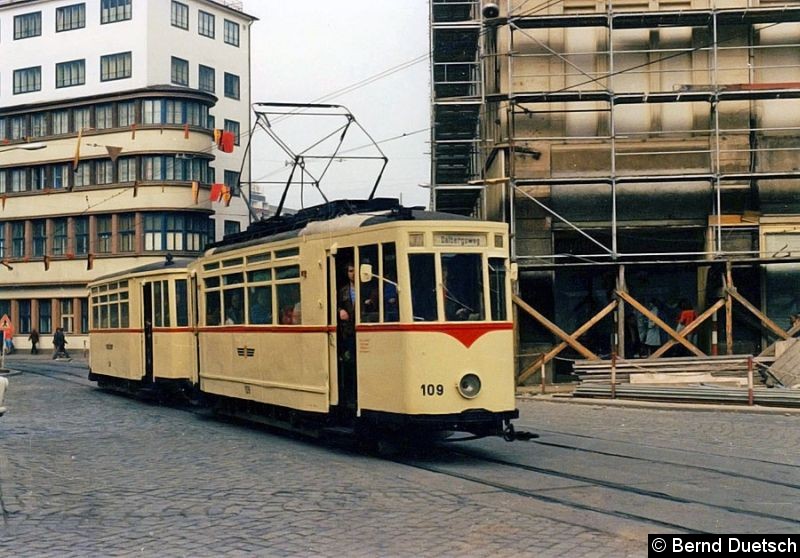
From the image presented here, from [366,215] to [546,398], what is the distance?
10172 millimetres

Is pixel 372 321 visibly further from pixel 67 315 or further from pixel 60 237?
pixel 60 237

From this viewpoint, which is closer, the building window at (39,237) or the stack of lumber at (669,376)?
the stack of lumber at (669,376)

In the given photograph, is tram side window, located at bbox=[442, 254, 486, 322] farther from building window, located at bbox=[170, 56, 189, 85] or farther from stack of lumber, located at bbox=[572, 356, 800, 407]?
building window, located at bbox=[170, 56, 189, 85]

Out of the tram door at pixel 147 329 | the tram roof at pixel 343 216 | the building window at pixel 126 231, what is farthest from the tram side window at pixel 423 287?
the building window at pixel 126 231

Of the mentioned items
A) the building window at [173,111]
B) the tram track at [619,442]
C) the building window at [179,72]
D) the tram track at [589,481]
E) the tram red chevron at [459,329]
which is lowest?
the tram track at [619,442]

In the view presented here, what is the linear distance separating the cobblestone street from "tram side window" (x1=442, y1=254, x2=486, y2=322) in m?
1.71

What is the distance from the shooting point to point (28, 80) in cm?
5916

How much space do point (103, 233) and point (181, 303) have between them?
119ft

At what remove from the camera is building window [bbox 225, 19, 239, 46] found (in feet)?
200

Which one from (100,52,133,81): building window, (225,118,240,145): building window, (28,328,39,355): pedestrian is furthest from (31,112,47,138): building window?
(28,328,39,355): pedestrian

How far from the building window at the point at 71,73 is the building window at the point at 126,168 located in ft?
18.2

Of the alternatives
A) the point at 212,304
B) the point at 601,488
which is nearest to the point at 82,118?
the point at 212,304

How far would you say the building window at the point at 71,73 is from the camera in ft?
186

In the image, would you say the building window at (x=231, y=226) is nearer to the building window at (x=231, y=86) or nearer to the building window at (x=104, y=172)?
the building window at (x=104, y=172)
